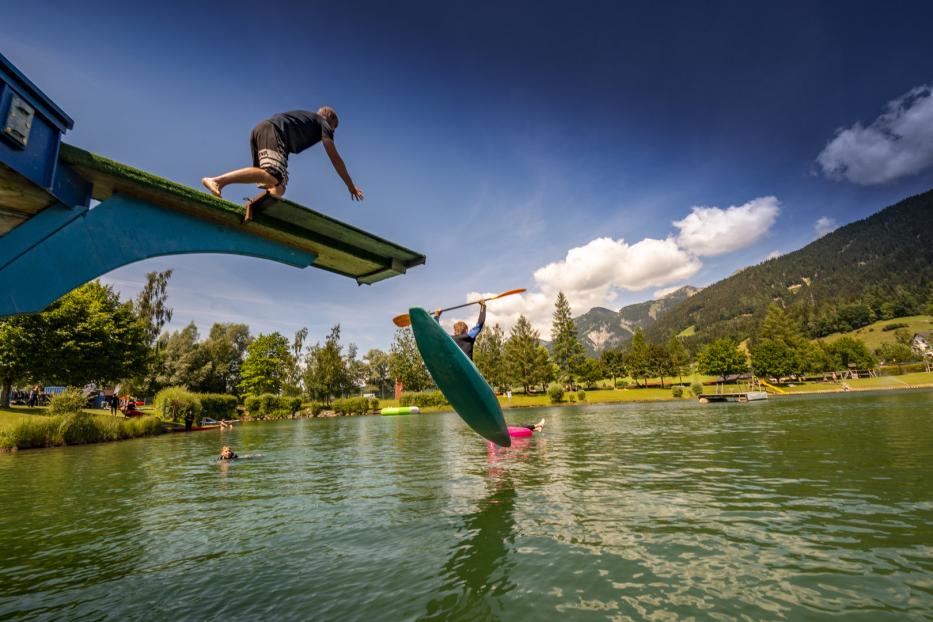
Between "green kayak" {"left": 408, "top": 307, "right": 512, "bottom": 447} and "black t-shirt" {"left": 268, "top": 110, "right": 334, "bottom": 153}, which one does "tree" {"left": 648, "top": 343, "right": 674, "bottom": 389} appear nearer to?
"green kayak" {"left": 408, "top": 307, "right": 512, "bottom": 447}

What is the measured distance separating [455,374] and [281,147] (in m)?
6.88

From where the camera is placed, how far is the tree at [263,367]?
77.8 metres

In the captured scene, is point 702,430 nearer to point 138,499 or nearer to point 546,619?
point 546,619

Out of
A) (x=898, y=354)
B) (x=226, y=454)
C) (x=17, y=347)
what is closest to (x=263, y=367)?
(x=17, y=347)

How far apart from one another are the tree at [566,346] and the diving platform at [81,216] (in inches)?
3701

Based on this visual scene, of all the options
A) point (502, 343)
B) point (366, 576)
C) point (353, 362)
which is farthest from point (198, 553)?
point (353, 362)

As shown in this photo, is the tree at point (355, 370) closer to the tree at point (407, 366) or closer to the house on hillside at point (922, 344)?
the tree at point (407, 366)

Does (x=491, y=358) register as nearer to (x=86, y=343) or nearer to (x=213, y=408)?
(x=213, y=408)

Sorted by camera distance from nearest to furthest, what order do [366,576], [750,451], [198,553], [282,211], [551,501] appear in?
[282,211] → [366,576] → [198,553] → [551,501] → [750,451]

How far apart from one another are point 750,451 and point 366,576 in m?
16.1

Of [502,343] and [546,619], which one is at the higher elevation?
[502,343]

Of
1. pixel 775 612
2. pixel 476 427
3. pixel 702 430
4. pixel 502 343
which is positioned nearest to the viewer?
pixel 775 612

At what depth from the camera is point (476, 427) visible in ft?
38.2

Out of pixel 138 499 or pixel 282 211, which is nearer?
pixel 282 211
